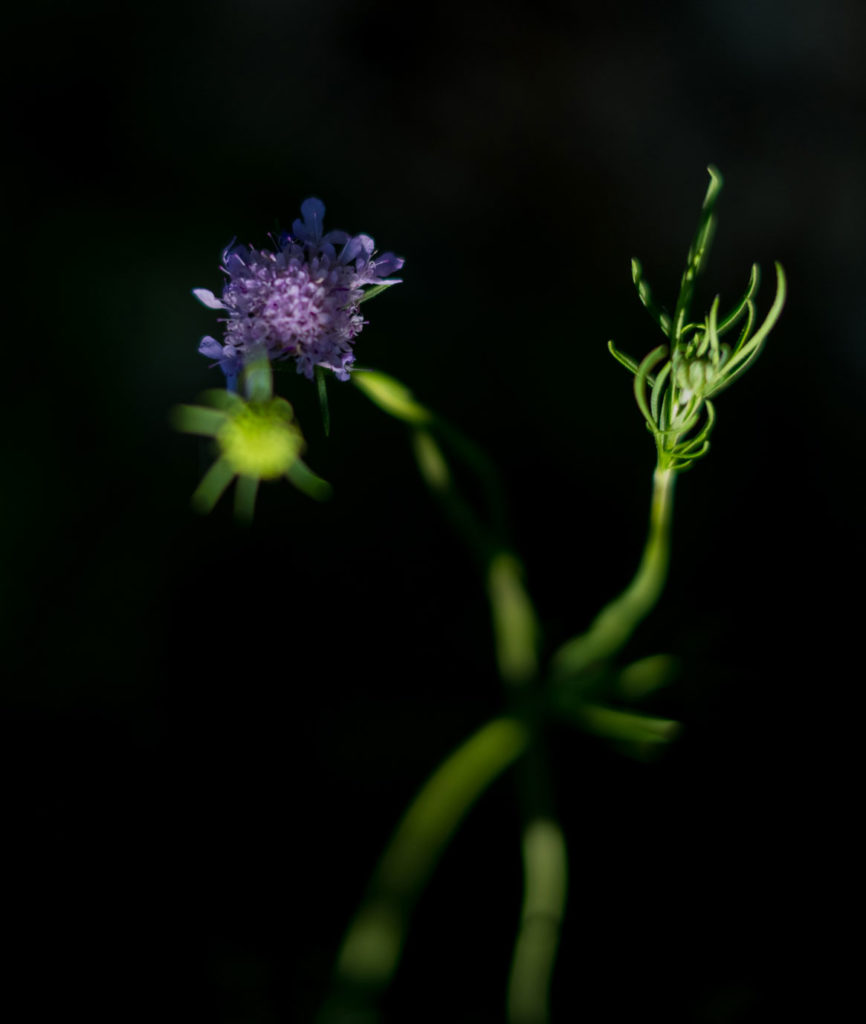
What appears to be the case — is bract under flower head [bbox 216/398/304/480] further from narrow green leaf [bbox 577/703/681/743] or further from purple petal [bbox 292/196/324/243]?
narrow green leaf [bbox 577/703/681/743]

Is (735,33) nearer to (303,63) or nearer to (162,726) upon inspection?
(303,63)

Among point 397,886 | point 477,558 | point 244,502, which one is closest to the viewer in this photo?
point 397,886

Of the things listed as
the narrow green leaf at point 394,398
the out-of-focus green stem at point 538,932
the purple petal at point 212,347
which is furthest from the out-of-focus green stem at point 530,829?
the purple petal at point 212,347

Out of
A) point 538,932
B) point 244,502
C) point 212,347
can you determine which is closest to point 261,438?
point 212,347

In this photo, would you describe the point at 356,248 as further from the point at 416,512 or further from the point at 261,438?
the point at 416,512

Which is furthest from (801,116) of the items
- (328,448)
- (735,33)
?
(328,448)

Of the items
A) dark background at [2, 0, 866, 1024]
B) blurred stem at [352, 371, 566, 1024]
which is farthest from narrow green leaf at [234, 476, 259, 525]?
blurred stem at [352, 371, 566, 1024]
